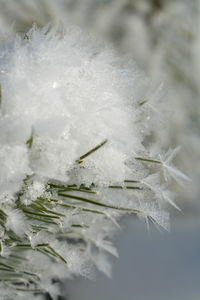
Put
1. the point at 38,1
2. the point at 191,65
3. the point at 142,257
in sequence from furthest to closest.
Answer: the point at 191,65 → the point at 38,1 → the point at 142,257

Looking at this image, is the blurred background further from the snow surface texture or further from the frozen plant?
the frozen plant

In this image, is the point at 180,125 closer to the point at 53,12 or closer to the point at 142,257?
the point at 53,12

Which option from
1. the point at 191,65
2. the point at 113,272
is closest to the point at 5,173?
the point at 113,272

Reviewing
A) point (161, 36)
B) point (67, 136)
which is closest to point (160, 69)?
point (161, 36)

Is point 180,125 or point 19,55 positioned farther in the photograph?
point 180,125

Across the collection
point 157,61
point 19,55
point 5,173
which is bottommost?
point 5,173

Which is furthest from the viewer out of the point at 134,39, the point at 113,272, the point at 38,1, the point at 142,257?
the point at 134,39

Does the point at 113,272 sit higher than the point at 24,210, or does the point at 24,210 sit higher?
the point at 113,272

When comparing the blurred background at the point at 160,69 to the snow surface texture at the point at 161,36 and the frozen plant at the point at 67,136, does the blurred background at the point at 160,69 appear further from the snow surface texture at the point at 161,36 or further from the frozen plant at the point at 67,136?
the frozen plant at the point at 67,136
